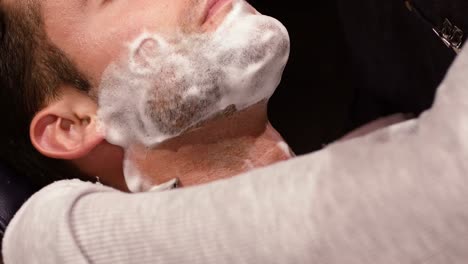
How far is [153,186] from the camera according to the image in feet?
2.94

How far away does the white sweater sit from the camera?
0.45 metres

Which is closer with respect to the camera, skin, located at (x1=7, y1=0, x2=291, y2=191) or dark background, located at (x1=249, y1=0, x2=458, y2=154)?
skin, located at (x1=7, y1=0, x2=291, y2=191)

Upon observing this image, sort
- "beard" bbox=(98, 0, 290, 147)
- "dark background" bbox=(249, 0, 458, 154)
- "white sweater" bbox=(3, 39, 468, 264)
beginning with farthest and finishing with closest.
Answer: "dark background" bbox=(249, 0, 458, 154) → "beard" bbox=(98, 0, 290, 147) → "white sweater" bbox=(3, 39, 468, 264)

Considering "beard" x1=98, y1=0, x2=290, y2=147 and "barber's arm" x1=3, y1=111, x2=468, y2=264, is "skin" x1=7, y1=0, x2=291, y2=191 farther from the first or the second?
"barber's arm" x1=3, y1=111, x2=468, y2=264

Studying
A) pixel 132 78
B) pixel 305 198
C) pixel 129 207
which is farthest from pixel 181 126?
pixel 305 198

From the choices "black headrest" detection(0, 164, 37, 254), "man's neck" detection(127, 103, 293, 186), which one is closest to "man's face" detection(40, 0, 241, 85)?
"man's neck" detection(127, 103, 293, 186)

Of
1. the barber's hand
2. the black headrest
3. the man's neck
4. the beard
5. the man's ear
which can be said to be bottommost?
the barber's hand

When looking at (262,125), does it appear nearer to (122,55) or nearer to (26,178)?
(122,55)

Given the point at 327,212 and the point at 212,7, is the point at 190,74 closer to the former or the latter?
the point at 212,7

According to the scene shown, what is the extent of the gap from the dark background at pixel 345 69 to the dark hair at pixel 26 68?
0.58 metres

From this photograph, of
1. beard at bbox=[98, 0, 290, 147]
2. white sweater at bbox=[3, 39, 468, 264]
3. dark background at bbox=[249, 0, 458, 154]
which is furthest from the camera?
dark background at bbox=[249, 0, 458, 154]

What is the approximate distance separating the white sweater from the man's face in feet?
0.94

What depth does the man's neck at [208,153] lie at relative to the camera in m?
0.87

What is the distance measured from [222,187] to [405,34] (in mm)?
629
